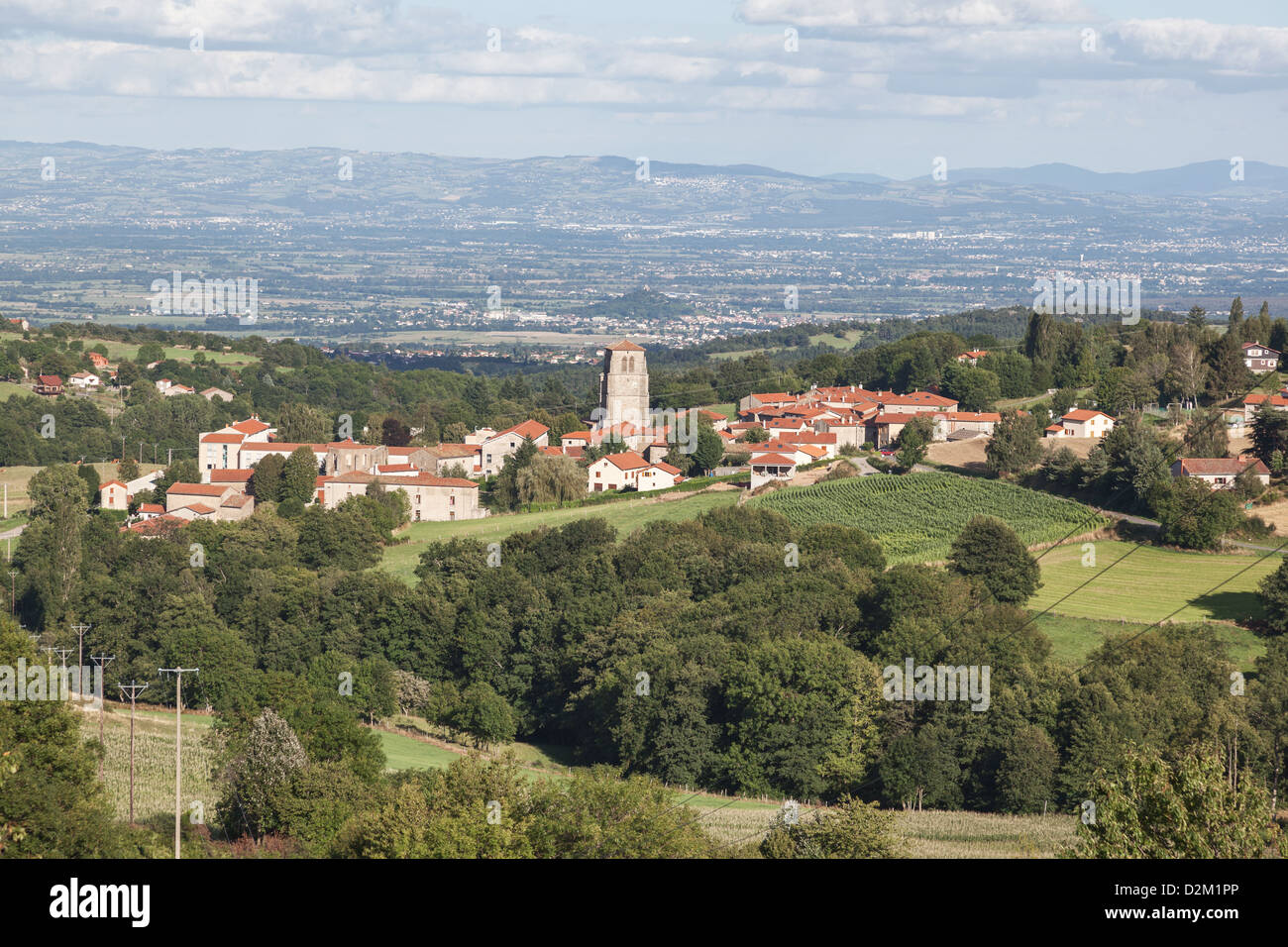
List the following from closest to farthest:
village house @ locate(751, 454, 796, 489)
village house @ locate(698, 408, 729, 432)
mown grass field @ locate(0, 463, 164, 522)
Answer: village house @ locate(751, 454, 796, 489) → mown grass field @ locate(0, 463, 164, 522) → village house @ locate(698, 408, 729, 432)

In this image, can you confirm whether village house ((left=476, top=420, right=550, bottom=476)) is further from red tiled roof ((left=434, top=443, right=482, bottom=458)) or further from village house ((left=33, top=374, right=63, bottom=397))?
village house ((left=33, top=374, right=63, bottom=397))

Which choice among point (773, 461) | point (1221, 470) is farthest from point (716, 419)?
point (1221, 470)

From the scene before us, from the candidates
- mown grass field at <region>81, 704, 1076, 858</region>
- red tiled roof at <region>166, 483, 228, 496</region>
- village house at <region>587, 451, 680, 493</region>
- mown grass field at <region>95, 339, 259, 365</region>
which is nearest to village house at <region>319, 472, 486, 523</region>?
red tiled roof at <region>166, 483, 228, 496</region>

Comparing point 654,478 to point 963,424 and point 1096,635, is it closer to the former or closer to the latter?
point 963,424

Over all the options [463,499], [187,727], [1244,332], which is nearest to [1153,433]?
[1244,332]

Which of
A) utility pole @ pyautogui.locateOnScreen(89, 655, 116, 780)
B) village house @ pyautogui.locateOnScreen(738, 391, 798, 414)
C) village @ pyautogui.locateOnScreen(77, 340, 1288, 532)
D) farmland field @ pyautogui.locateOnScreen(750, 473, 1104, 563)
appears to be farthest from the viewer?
village house @ pyautogui.locateOnScreen(738, 391, 798, 414)
